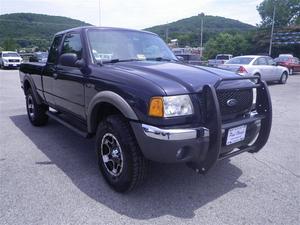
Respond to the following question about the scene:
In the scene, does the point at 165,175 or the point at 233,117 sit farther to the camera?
the point at 165,175

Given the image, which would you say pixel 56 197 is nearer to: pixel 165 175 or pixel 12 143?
pixel 165 175

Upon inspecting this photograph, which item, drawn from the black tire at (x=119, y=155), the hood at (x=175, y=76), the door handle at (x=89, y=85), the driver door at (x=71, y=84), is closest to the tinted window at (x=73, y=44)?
the driver door at (x=71, y=84)

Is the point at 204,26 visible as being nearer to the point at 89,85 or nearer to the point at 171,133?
the point at 89,85

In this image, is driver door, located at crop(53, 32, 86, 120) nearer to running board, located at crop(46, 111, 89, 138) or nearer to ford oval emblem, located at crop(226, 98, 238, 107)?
running board, located at crop(46, 111, 89, 138)

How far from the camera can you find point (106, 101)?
310 cm

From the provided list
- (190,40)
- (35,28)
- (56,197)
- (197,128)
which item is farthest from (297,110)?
(190,40)

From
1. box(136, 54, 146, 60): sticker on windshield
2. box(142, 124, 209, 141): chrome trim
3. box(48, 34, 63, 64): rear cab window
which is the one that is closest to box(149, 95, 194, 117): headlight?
box(142, 124, 209, 141): chrome trim

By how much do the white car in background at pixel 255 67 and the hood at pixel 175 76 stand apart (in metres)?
9.10

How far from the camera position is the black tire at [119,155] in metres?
2.94

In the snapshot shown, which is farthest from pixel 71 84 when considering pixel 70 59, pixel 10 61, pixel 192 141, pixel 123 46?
pixel 10 61

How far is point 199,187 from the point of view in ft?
11.0

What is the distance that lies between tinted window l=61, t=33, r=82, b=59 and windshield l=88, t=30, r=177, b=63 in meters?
0.24

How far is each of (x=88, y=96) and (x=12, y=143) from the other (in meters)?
2.15

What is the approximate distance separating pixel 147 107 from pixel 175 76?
56 cm
